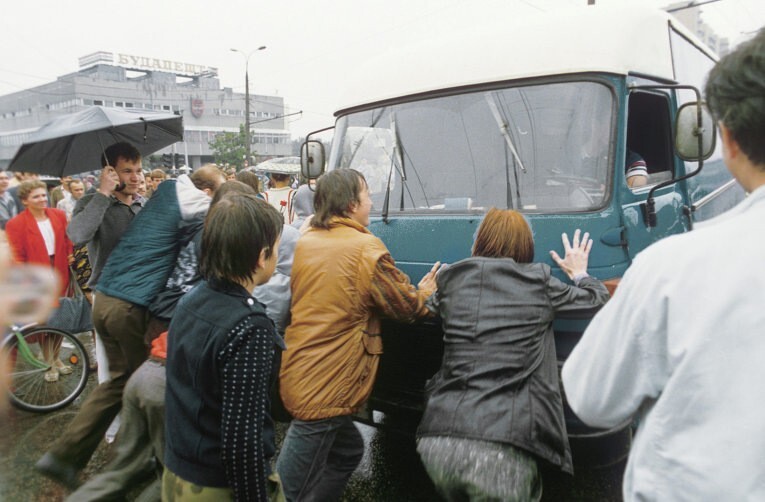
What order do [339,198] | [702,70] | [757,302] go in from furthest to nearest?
[702,70] < [339,198] < [757,302]

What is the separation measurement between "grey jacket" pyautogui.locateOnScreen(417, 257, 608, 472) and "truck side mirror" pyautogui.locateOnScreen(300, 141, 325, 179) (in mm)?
2601

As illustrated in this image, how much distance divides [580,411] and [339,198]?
5.97ft

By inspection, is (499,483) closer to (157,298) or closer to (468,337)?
(468,337)

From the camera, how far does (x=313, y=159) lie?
4832mm

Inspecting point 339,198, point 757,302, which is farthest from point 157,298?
point 757,302

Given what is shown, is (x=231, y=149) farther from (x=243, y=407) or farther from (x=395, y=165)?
(x=243, y=407)

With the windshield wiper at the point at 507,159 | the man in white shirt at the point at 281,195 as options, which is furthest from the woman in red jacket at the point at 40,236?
the windshield wiper at the point at 507,159

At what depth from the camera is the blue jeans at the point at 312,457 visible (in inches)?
109

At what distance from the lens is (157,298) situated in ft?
10.4

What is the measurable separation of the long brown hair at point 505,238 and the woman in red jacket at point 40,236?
476 centimetres


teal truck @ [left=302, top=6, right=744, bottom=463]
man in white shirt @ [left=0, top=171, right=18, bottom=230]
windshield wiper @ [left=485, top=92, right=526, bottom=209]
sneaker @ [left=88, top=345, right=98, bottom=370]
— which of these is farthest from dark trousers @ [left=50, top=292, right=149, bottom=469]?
man in white shirt @ [left=0, top=171, right=18, bottom=230]

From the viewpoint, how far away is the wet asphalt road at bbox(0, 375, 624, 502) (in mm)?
3547

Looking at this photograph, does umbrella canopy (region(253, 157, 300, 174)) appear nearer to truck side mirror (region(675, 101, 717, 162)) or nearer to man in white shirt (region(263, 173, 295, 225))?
man in white shirt (region(263, 173, 295, 225))

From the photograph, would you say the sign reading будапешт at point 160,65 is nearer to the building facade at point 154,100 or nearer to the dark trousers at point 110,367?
the building facade at point 154,100
